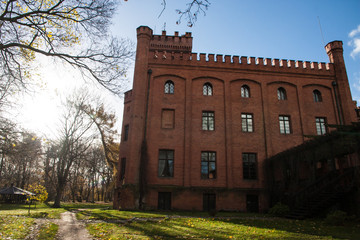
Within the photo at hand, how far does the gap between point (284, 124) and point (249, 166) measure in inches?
193

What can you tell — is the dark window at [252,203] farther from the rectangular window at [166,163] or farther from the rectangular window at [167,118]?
the rectangular window at [167,118]

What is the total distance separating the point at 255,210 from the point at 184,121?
856 centimetres

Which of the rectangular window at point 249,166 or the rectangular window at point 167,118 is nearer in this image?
the rectangular window at point 249,166

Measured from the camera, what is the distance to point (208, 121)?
1948 centimetres

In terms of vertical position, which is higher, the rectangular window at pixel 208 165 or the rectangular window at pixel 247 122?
the rectangular window at pixel 247 122

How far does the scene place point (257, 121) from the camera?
19656 mm

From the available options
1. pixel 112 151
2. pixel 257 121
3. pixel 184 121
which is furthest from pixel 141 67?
pixel 257 121

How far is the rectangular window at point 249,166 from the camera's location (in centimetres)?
1844

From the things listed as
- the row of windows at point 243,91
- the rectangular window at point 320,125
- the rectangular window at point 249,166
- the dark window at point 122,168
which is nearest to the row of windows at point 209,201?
the rectangular window at point 249,166

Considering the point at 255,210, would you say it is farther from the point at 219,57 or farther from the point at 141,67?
the point at 141,67

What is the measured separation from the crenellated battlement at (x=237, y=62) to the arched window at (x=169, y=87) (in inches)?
71.6

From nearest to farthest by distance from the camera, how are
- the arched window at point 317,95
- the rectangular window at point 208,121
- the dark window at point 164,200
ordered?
the dark window at point 164,200 < the rectangular window at point 208,121 < the arched window at point 317,95

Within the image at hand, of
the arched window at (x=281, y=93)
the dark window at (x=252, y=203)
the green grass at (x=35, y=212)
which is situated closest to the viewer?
the green grass at (x=35, y=212)

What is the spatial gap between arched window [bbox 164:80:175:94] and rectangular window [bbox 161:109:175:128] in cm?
172
